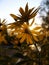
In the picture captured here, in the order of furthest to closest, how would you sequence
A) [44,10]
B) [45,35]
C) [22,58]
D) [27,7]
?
[44,10], [27,7], [45,35], [22,58]

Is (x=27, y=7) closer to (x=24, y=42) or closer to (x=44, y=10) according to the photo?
(x=24, y=42)

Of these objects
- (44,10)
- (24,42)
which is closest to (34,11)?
(24,42)

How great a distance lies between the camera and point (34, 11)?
3.05 feet

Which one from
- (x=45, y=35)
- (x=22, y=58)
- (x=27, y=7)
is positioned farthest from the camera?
(x=27, y=7)

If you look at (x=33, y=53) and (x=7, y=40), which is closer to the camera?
(x=33, y=53)

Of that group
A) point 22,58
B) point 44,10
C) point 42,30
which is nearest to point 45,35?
point 42,30

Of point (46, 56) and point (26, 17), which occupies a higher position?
point (26, 17)

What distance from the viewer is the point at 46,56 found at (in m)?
0.85

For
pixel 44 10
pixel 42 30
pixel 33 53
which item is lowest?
pixel 44 10

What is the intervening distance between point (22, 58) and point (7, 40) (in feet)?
0.94

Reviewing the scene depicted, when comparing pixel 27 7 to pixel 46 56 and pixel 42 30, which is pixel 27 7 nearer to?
pixel 42 30

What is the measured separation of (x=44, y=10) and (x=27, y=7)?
1761 cm

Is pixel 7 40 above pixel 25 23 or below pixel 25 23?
below

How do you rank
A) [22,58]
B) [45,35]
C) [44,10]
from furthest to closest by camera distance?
[44,10] < [45,35] < [22,58]
